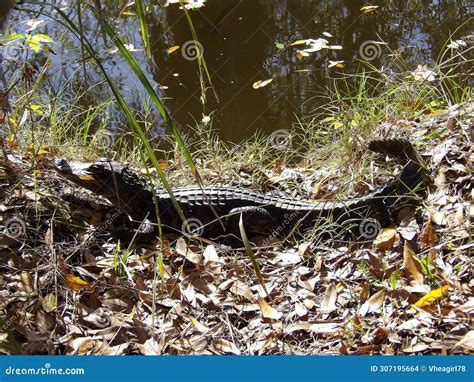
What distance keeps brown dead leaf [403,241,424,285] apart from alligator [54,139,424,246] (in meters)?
0.42

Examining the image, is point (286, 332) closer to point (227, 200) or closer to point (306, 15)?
point (227, 200)

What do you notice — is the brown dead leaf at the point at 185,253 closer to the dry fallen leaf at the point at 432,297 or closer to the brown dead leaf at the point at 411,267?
the brown dead leaf at the point at 411,267

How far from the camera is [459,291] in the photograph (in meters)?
2.67

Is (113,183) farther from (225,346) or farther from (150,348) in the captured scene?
(225,346)

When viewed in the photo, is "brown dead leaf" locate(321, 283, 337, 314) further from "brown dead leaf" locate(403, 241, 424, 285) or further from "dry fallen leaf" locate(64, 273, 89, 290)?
"dry fallen leaf" locate(64, 273, 89, 290)

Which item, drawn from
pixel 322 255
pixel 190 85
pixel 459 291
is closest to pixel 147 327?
pixel 322 255

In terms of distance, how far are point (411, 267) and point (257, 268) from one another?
3.52 ft

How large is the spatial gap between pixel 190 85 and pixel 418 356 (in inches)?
178

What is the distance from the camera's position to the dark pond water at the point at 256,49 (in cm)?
587

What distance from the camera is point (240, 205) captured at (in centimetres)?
385

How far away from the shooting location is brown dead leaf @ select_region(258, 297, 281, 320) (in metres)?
2.85

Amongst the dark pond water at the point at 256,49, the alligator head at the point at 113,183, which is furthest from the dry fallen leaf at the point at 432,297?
the dark pond water at the point at 256,49

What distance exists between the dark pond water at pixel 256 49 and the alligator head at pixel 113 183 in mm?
1501

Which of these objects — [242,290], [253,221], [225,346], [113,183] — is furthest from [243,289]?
[113,183]
